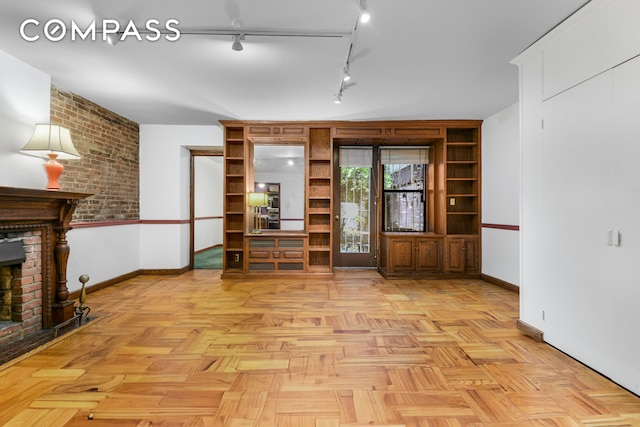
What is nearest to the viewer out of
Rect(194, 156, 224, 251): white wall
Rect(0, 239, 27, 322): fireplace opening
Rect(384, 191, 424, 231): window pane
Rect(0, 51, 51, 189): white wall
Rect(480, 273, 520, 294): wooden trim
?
Rect(0, 239, 27, 322): fireplace opening

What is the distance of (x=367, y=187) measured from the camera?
572 centimetres

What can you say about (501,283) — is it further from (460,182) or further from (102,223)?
(102,223)

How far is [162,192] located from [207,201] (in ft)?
9.30

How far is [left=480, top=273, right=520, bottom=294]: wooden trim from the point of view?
4160mm

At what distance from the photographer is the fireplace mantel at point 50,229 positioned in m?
2.55

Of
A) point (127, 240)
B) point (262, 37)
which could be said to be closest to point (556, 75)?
point (262, 37)

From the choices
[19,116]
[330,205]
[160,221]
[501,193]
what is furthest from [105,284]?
[501,193]

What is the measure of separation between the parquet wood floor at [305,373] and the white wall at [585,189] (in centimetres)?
29

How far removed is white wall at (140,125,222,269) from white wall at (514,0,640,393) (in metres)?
4.94

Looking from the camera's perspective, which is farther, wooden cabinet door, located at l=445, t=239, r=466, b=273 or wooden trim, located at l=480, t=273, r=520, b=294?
wooden cabinet door, located at l=445, t=239, r=466, b=273

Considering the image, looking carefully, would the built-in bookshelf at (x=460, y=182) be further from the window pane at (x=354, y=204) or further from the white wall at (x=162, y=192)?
the white wall at (x=162, y=192)

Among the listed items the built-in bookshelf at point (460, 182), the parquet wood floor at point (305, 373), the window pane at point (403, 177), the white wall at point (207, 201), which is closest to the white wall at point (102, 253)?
the parquet wood floor at point (305, 373)

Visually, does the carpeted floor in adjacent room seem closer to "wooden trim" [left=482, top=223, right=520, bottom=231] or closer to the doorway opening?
the doorway opening

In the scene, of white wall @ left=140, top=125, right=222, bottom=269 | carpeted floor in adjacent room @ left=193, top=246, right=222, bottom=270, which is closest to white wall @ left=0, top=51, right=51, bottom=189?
white wall @ left=140, top=125, right=222, bottom=269
